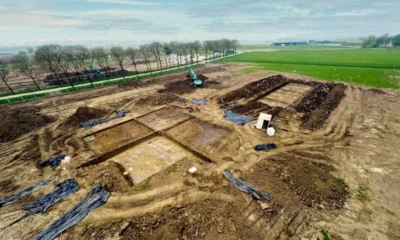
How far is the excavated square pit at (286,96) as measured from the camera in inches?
1030

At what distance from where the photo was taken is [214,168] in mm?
13438

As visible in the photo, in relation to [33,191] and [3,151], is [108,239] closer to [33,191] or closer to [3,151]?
[33,191]

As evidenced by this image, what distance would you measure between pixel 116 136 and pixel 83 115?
23.9 ft

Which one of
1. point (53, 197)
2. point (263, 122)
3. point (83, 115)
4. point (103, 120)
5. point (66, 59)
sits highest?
point (66, 59)

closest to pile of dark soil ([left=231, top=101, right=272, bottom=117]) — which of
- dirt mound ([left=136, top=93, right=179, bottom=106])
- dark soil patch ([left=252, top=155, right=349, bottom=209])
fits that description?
dark soil patch ([left=252, top=155, right=349, bottom=209])

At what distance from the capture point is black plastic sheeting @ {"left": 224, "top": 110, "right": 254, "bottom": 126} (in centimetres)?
2023

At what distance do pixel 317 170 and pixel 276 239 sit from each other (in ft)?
21.8

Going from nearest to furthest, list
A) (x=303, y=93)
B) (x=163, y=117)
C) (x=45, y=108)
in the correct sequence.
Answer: (x=163, y=117) < (x=45, y=108) < (x=303, y=93)

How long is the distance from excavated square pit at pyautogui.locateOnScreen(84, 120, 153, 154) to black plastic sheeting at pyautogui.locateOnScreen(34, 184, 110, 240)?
207 inches

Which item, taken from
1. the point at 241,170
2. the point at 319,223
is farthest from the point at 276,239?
the point at 241,170

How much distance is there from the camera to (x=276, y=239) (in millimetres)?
8648

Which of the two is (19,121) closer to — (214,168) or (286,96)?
(214,168)

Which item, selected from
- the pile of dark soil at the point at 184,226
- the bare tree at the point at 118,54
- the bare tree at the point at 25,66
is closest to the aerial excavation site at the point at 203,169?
the pile of dark soil at the point at 184,226

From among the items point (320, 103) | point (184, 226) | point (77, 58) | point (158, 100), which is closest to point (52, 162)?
point (184, 226)
